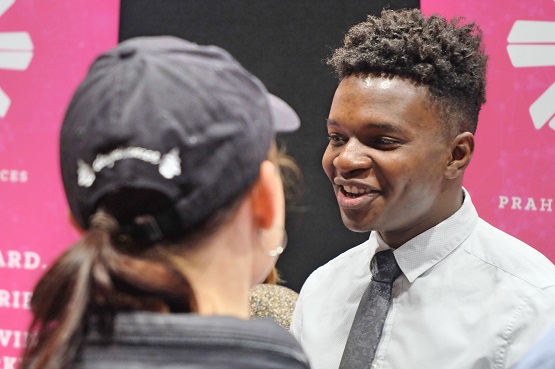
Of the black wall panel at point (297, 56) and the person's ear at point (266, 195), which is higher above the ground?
the person's ear at point (266, 195)

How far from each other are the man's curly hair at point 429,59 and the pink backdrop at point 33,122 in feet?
4.33

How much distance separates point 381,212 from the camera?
1.57 metres

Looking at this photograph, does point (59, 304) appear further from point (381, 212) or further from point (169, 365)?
point (381, 212)

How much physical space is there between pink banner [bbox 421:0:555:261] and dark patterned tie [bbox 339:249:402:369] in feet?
2.49

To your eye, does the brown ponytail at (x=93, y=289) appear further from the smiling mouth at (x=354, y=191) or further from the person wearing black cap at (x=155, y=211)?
the smiling mouth at (x=354, y=191)

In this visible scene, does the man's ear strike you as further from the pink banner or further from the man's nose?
the pink banner

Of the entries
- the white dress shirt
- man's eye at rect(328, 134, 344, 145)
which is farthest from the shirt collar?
man's eye at rect(328, 134, 344, 145)

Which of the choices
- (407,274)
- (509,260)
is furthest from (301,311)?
(509,260)

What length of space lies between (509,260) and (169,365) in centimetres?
96

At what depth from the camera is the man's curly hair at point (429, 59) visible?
62.2 inches

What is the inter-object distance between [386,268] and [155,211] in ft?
2.88

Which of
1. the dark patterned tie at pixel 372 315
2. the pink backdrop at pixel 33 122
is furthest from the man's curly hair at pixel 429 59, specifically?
the pink backdrop at pixel 33 122

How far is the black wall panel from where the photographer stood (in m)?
2.58

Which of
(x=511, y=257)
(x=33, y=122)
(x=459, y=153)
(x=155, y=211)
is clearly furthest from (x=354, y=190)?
(x=33, y=122)
